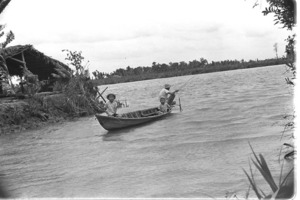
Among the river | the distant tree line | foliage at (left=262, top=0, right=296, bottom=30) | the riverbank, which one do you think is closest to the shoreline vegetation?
the riverbank

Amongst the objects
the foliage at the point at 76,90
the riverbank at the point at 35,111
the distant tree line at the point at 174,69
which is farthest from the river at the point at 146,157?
the distant tree line at the point at 174,69

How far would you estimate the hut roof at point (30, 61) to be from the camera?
58.9 feet

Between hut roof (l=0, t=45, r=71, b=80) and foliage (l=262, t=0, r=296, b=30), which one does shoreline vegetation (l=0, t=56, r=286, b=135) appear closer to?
hut roof (l=0, t=45, r=71, b=80)

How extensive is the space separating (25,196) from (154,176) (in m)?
2.30

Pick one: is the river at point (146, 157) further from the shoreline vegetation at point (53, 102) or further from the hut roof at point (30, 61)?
→ the hut roof at point (30, 61)

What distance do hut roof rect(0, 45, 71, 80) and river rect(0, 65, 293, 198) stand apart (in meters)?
4.61

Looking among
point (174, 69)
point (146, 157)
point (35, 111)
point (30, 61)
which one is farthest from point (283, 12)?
point (174, 69)

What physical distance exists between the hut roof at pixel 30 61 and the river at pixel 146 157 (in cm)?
461

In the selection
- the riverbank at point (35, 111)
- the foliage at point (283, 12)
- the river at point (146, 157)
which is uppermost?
the foliage at point (283, 12)

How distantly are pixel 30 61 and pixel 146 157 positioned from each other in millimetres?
13464

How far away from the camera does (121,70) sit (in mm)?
104375

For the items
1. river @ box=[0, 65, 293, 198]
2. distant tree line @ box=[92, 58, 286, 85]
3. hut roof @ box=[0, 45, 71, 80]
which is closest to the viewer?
river @ box=[0, 65, 293, 198]

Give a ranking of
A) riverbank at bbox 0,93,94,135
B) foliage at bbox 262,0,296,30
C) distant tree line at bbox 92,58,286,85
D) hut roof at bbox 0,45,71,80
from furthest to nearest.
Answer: distant tree line at bbox 92,58,286,85, hut roof at bbox 0,45,71,80, riverbank at bbox 0,93,94,135, foliage at bbox 262,0,296,30

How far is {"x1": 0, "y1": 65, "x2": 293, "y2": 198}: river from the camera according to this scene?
6.30 m
